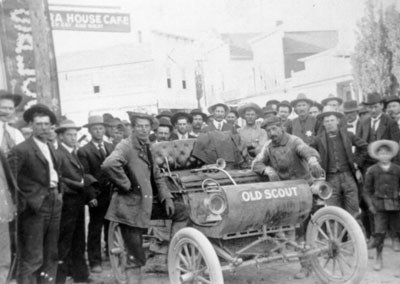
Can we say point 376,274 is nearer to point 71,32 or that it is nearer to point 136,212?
point 136,212

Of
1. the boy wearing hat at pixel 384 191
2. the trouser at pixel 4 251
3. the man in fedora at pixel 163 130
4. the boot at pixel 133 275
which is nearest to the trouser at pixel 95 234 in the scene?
the boot at pixel 133 275

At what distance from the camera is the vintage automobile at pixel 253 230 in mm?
4176

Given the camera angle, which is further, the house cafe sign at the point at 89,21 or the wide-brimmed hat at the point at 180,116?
the wide-brimmed hat at the point at 180,116

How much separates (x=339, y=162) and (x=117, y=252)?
270 centimetres

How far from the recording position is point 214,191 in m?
4.39

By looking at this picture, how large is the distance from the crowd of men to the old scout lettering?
367mm

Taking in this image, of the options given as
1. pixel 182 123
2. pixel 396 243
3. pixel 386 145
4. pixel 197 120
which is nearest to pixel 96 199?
pixel 182 123

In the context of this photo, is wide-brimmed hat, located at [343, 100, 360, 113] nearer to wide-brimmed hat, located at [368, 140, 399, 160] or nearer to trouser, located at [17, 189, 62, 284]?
wide-brimmed hat, located at [368, 140, 399, 160]

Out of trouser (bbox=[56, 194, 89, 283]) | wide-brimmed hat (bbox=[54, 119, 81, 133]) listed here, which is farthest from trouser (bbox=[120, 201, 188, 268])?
wide-brimmed hat (bbox=[54, 119, 81, 133])

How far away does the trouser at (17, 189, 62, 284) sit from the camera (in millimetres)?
4137

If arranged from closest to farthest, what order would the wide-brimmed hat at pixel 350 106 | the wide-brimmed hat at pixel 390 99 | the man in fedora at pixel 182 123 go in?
the wide-brimmed hat at pixel 390 99, the man in fedora at pixel 182 123, the wide-brimmed hat at pixel 350 106

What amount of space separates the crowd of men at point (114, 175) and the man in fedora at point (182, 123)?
0.26m

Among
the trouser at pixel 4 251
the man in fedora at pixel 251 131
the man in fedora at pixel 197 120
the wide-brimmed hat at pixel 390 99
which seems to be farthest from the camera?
the man in fedora at pixel 197 120

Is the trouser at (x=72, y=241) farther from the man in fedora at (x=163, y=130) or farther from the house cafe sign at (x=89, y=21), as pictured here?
the house cafe sign at (x=89, y=21)
